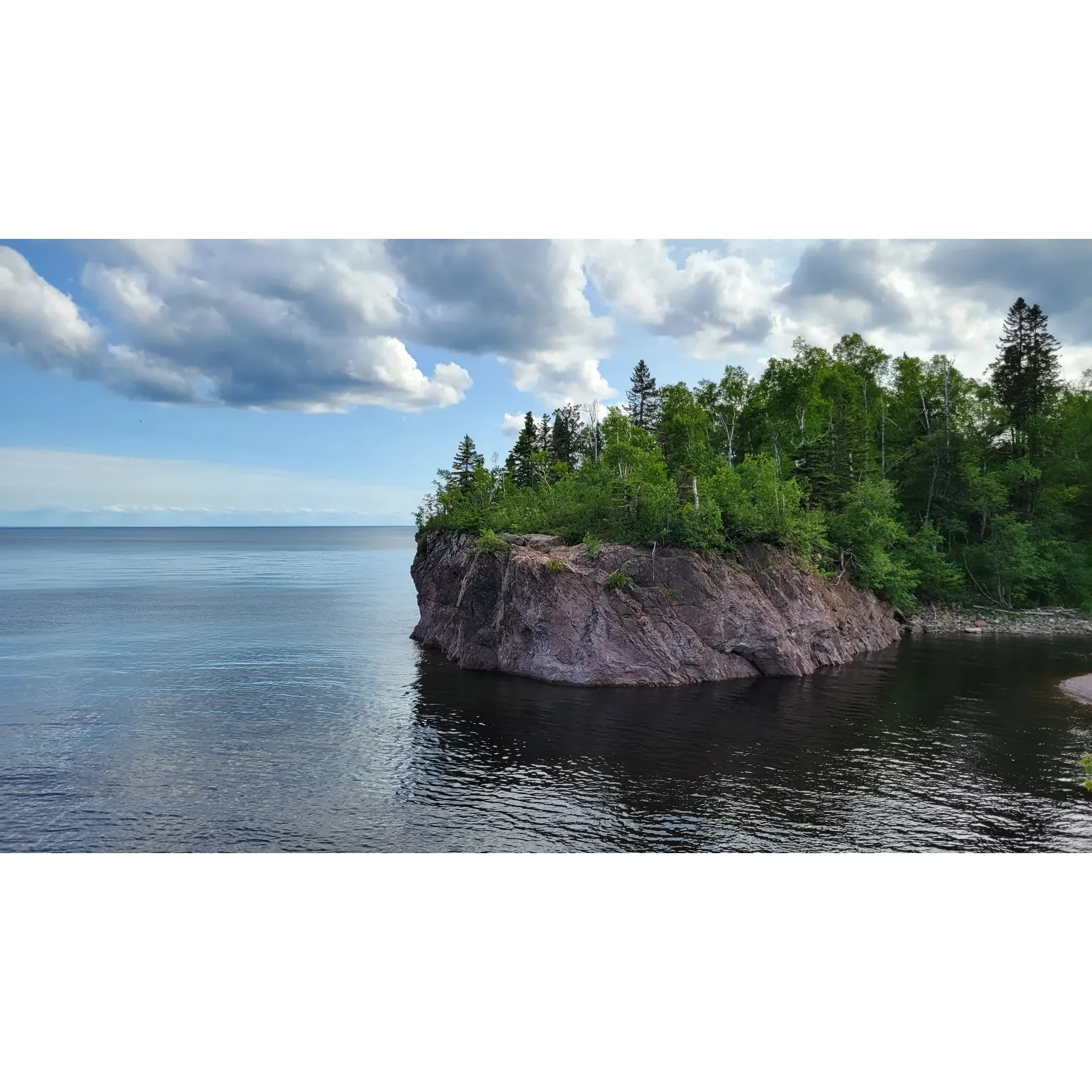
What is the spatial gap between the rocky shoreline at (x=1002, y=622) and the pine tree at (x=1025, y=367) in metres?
15.0

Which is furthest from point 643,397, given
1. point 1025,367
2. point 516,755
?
point 516,755

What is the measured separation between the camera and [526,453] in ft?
221

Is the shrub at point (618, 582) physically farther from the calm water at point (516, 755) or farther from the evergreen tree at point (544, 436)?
the evergreen tree at point (544, 436)

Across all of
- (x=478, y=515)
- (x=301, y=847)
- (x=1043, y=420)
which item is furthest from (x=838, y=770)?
(x=1043, y=420)

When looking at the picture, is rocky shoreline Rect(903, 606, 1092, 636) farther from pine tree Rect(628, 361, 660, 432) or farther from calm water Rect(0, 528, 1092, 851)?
pine tree Rect(628, 361, 660, 432)

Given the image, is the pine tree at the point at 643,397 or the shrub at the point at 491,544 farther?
the pine tree at the point at 643,397

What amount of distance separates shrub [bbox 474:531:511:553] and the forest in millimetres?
200

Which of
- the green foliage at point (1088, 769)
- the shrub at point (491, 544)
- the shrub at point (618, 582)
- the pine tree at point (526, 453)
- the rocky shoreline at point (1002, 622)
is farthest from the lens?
the pine tree at point (526, 453)

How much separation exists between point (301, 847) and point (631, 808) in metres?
8.03

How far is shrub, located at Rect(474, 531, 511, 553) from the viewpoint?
35.4 m

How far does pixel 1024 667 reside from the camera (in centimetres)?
3534

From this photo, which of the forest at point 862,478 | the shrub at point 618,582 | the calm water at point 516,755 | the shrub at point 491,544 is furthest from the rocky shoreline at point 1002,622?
the shrub at point 491,544

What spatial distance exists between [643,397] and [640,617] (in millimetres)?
41175

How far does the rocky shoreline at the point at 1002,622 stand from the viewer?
4619 centimetres
